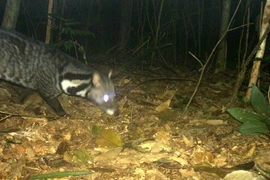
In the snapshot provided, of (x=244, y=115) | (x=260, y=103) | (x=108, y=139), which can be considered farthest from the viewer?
(x=260, y=103)

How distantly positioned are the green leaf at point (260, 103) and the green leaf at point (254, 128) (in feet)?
0.99

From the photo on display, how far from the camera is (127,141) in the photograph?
3.99 meters

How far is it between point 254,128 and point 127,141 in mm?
1593

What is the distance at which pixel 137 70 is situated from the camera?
28.0 feet

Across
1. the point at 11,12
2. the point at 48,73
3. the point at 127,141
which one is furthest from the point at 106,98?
the point at 11,12

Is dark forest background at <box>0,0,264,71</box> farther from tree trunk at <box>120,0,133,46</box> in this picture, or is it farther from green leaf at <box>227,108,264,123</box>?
green leaf at <box>227,108,264,123</box>

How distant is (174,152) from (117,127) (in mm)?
1010

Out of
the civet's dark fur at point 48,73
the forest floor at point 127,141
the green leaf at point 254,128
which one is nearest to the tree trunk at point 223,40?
the forest floor at point 127,141

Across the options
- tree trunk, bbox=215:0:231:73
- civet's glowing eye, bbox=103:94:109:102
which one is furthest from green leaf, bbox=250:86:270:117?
tree trunk, bbox=215:0:231:73

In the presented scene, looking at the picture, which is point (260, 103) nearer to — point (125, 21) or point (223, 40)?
point (223, 40)

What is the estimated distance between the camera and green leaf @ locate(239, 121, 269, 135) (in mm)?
4023

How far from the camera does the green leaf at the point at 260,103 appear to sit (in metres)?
4.37

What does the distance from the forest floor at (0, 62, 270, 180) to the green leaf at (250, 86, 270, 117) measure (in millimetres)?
401

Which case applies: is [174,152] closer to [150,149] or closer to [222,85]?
[150,149]
